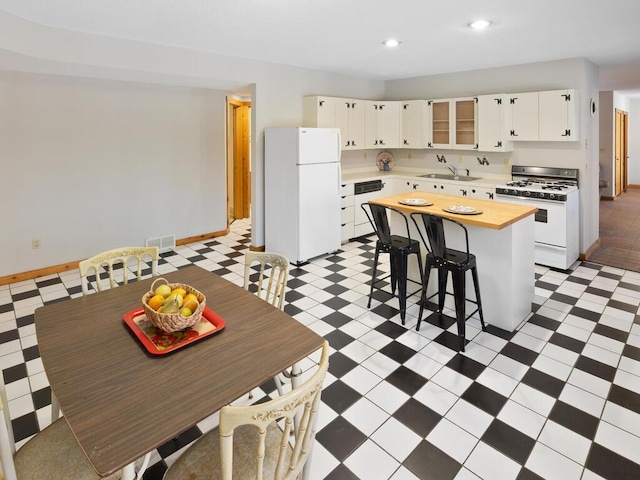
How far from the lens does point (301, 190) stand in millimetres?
4660

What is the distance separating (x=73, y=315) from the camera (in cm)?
184

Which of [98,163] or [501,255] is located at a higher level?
[98,163]

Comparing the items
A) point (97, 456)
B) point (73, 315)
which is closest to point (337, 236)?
point (73, 315)

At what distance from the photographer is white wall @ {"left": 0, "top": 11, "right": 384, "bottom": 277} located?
379cm

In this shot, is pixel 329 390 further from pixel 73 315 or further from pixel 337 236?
pixel 337 236

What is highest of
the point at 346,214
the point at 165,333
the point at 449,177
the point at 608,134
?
the point at 608,134

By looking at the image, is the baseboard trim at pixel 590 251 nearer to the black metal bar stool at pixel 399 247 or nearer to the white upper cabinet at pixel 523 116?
the white upper cabinet at pixel 523 116

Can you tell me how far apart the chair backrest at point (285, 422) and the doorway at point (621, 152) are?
10.6 m

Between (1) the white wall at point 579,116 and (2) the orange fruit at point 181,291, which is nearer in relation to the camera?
(2) the orange fruit at point 181,291

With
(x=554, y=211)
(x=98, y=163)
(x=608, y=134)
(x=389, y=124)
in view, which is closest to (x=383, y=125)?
(x=389, y=124)

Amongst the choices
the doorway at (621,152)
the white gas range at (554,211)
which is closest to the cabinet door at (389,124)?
the white gas range at (554,211)

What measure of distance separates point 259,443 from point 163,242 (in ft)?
15.8

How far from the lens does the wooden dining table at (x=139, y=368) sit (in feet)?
3.76

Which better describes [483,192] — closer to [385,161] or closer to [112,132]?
[385,161]
